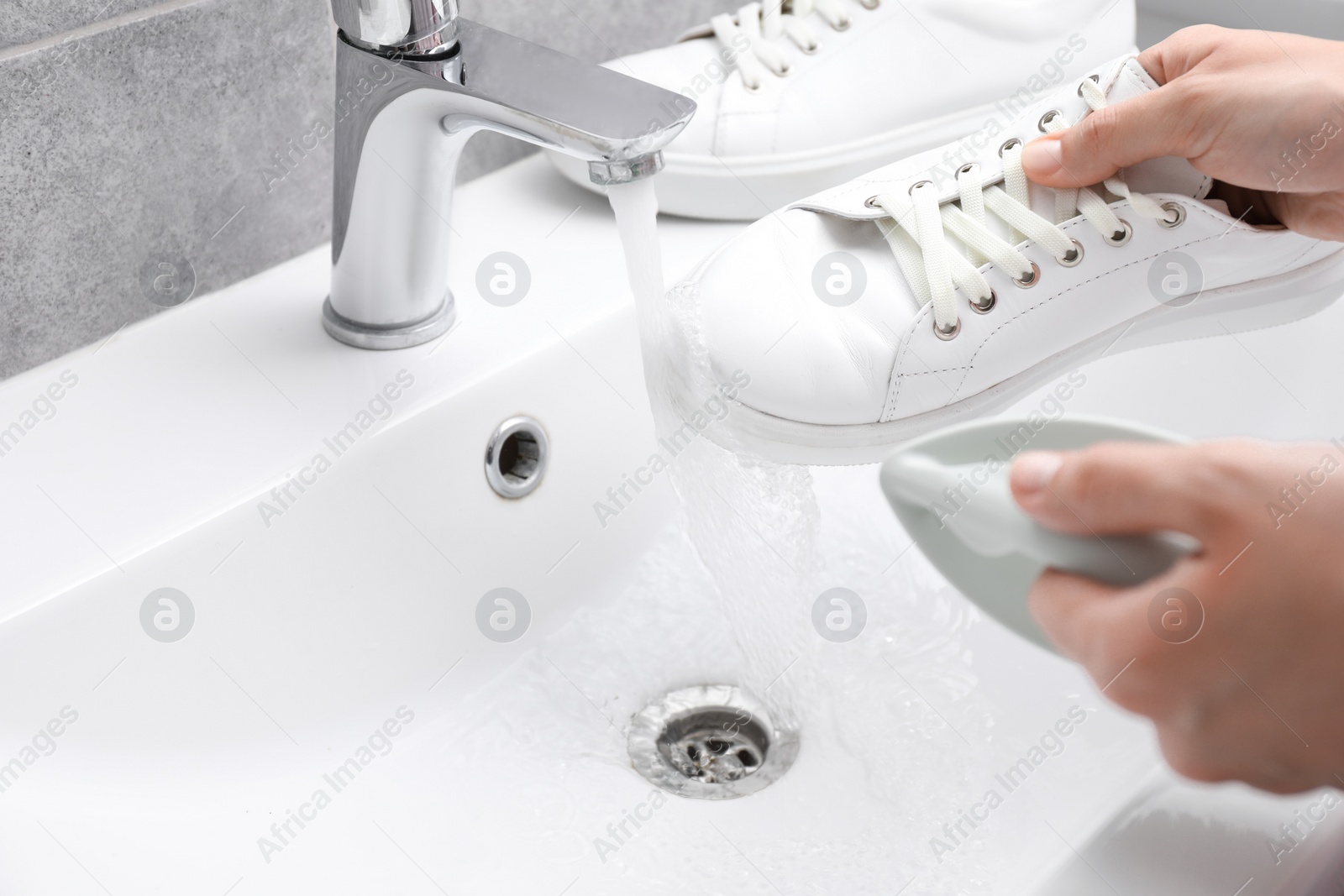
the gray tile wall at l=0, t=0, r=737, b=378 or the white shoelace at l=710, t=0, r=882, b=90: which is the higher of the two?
the white shoelace at l=710, t=0, r=882, b=90

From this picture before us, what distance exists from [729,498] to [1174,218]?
208 millimetres

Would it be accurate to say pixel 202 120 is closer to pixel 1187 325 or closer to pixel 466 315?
pixel 466 315

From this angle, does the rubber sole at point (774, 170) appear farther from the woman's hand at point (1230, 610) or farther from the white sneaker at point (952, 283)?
the woman's hand at point (1230, 610)

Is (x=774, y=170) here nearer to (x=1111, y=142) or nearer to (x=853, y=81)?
(x=853, y=81)

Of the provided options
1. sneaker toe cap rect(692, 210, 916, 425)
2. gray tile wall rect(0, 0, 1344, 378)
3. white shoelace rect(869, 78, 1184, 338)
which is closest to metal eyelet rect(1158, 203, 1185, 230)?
white shoelace rect(869, 78, 1184, 338)

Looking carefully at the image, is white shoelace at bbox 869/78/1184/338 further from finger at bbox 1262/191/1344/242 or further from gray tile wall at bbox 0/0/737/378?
gray tile wall at bbox 0/0/737/378

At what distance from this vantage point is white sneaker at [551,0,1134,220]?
60 cm

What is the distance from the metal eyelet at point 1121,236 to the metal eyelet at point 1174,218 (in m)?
0.01

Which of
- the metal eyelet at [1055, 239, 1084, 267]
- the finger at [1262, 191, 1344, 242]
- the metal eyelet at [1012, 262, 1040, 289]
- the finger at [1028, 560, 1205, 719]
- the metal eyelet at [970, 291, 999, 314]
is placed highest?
the finger at [1262, 191, 1344, 242]

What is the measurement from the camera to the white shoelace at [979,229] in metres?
0.46

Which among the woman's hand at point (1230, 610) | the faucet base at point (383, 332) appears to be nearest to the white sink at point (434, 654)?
the faucet base at point (383, 332)

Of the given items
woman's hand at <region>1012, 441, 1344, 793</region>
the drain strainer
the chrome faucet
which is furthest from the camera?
the drain strainer

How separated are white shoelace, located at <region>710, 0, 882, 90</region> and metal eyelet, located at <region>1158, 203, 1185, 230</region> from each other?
217mm

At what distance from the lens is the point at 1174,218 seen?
0.46m
